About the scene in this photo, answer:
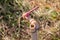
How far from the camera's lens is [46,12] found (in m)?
4.52

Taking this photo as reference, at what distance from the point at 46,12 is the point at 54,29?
1.89ft

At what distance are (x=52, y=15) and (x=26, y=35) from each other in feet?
2.68

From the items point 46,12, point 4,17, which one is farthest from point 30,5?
point 4,17

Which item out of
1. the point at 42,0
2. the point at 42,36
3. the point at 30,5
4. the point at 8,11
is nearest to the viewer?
the point at 42,36

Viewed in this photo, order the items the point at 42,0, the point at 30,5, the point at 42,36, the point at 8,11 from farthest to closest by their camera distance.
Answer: the point at 42,0 < the point at 30,5 < the point at 8,11 < the point at 42,36

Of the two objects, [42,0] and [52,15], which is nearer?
[52,15]

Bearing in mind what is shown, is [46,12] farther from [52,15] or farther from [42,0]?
[42,0]

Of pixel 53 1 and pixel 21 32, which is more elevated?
pixel 53 1

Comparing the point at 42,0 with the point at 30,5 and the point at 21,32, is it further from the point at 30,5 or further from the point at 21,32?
the point at 21,32

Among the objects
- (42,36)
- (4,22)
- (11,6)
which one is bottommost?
(42,36)

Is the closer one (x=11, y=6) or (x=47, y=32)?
(x=47, y=32)

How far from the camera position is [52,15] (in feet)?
14.9

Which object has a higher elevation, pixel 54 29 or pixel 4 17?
pixel 4 17

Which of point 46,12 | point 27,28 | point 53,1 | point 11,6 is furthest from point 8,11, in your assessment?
point 53,1
